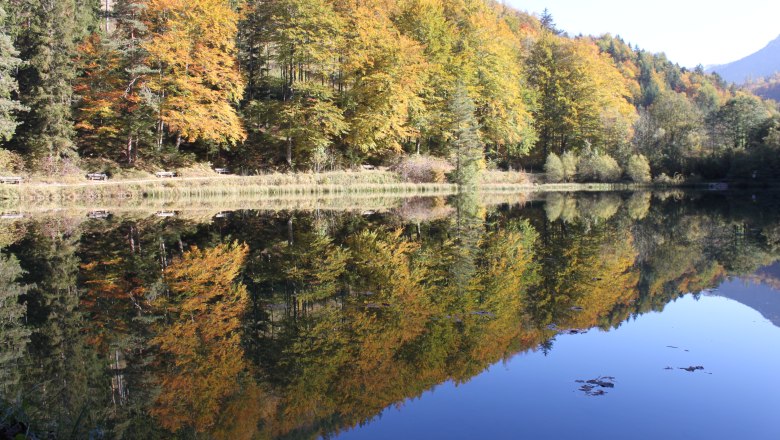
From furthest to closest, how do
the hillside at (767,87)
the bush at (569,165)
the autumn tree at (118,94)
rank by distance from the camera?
the hillside at (767,87) < the bush at (569,165) < the autumn tree at (118,94)

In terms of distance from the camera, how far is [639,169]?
4709cm

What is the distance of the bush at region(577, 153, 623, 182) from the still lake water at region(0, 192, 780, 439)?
107 ft

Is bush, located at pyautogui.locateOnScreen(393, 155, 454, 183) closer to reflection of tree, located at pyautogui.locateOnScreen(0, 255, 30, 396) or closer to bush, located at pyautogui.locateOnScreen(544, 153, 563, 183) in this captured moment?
bush, located at pyautogui.locateOnScreen(544, 153, 563, 183)

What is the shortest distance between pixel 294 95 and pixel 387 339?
31.7 metres

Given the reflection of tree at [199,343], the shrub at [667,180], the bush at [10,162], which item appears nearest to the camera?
the reflection of tree at [199,343]

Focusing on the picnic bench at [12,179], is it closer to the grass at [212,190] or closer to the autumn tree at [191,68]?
the grass at [212,190]

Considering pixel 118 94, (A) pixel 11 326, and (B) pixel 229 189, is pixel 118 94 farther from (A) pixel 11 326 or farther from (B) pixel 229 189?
(A) pixel 11 326

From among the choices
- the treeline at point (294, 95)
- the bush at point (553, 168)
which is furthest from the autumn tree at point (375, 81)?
the bush at point (553, 168)

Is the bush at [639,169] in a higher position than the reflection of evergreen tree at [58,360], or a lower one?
higher

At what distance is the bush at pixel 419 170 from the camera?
3825 cm

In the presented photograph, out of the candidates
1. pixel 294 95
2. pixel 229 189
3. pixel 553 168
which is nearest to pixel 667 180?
pixel 553 168

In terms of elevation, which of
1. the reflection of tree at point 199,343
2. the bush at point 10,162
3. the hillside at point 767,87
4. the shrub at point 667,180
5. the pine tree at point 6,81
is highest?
the hillside at point 767,87

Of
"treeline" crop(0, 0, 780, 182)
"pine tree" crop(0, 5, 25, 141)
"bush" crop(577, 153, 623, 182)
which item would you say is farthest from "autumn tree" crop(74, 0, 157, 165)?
"bush" crop(577, 153, 623, 182)

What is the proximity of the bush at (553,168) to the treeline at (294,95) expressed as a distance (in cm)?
186
